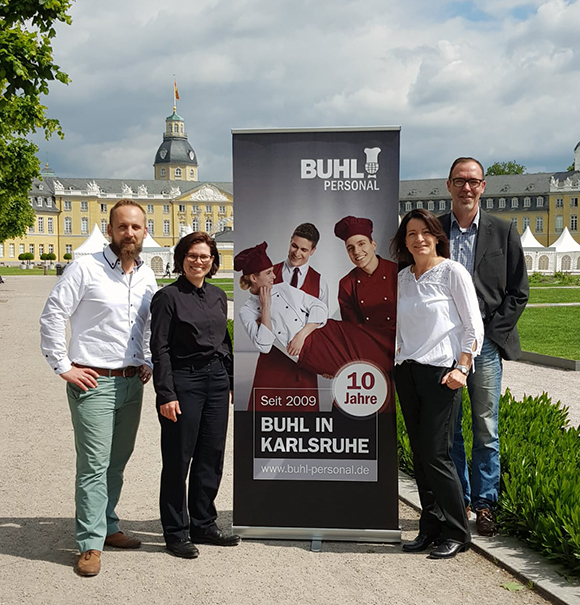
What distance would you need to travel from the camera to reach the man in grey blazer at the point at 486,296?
450 centimetres

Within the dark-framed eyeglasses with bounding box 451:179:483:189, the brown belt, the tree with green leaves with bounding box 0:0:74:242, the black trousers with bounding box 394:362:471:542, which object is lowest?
the black trousers with bounding box 394:362:471:542

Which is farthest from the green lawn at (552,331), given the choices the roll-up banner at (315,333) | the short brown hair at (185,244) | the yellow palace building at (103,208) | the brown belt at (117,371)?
the yellow palace building at (103,208)

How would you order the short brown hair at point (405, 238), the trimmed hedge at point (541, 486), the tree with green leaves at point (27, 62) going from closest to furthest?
the trimmed hedge at point (541, 486)
the short brown hair at point (405, 238)
the tree with green leaves at point (27, 62)

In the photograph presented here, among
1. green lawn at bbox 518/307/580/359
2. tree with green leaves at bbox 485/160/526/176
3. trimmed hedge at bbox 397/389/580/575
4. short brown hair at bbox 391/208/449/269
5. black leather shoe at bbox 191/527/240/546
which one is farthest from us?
tree with green leaves at bbox 485/160/526/176

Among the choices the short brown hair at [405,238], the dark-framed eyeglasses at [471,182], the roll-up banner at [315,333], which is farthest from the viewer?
the dark-framed eyeglasses at [471,182]

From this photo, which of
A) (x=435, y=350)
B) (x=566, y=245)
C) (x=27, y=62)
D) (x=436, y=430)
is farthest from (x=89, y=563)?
(x=566, y=245)

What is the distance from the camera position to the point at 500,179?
357 ft

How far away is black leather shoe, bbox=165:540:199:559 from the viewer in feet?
13.8

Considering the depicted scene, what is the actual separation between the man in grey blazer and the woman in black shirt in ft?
4.95

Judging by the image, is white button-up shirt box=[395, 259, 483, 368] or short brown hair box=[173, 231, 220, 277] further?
short brown hair box=[173, 231, 220, 277]

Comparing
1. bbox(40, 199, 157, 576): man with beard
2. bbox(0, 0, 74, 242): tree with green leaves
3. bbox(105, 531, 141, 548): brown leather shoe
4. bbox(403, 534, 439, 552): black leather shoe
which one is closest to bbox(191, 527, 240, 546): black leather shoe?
bbox(105, 531, 141, 548): brown leather shoe

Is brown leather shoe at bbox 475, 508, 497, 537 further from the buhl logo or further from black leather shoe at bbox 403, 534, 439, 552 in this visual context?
the buhl logo

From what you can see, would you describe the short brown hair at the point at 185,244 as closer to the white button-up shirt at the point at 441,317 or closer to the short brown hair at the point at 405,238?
the short brown hair at the point at 405,238

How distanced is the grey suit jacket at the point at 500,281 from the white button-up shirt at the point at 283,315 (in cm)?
100
